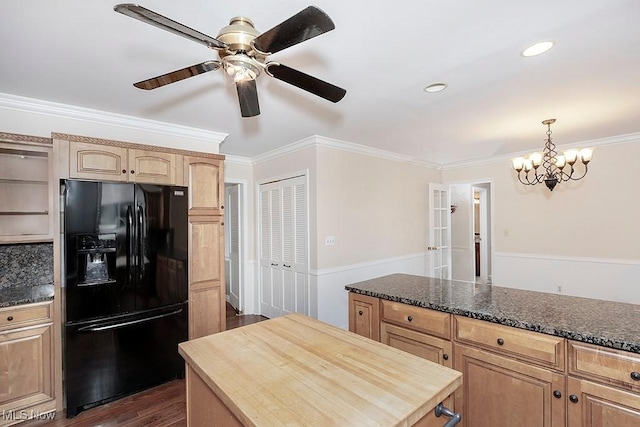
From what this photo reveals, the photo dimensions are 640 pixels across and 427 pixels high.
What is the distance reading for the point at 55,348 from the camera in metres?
2.24

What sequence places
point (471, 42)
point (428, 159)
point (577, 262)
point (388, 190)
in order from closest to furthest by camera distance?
point (471, 42) < point (577, 262) < point (388, 190) < point (428, 159)

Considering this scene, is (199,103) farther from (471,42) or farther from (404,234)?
(404,234)

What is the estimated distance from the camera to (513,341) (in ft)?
5.12

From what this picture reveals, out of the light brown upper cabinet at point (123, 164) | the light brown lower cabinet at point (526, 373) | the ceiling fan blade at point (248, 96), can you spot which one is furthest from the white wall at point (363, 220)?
the ceiling fan blade at point (248, 96)

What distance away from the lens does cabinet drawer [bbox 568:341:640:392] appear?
1.26 metres

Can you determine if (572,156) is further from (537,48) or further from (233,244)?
(233,244)

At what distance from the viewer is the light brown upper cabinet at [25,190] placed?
2.44 meters

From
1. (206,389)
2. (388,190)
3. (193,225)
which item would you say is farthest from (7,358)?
(388,190)

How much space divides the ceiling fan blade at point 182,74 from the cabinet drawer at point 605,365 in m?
2.15

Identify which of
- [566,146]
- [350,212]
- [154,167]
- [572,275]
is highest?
[566,146]

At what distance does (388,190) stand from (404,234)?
79cm

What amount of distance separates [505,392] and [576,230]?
3607mm

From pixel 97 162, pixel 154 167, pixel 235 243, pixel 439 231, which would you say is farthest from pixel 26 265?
pixel 439 231

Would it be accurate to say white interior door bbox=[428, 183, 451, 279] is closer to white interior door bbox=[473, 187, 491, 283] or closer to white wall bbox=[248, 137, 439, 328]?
white wall bbox=[248, 137, 439, 328]
